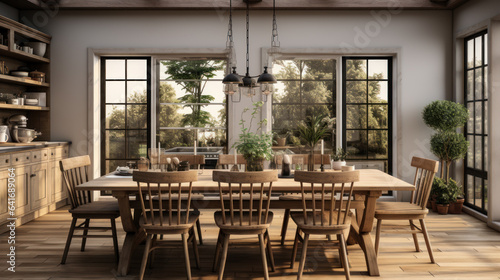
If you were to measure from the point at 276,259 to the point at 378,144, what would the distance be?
3269 mm

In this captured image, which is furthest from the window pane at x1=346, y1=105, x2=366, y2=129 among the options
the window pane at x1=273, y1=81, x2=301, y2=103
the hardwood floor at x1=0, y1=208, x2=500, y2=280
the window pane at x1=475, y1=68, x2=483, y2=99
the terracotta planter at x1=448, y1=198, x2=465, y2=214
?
the hardwood floor at x1=0, y1=208, x2=500, y2=280

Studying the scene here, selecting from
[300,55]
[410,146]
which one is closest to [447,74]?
[410,146]

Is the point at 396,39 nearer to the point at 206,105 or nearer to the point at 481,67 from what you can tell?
the point at 481,67

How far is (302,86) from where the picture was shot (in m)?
6.52

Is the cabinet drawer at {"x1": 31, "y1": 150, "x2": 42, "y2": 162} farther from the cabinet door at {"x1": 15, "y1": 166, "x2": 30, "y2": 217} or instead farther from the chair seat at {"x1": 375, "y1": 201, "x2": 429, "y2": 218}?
the chair seat at {"x1": 375, "y1": 201, "x2": 429, "y2": 218}

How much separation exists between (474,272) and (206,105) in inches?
165

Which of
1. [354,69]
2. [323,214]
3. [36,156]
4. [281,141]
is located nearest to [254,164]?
[323,214]

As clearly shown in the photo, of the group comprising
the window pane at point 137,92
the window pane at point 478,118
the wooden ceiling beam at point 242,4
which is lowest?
the window pane at point 478,118

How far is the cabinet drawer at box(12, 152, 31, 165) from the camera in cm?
491

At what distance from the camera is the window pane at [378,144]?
21.6ft

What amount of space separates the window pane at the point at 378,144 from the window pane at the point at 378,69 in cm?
83

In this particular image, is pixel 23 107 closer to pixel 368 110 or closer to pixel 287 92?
pixel 287 92

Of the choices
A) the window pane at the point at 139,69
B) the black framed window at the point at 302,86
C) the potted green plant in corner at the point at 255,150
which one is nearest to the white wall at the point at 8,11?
the window pane at the point at 139,69

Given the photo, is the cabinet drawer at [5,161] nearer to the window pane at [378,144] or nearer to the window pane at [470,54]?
the window pane at [378,144]
